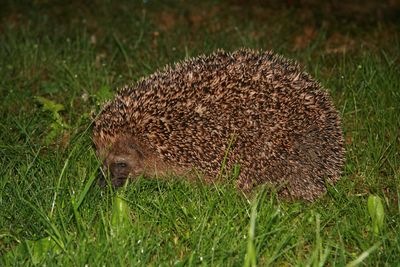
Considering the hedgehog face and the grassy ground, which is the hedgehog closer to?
A: the hedgehog face

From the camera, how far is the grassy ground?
4.52 m

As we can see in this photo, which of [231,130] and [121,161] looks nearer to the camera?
[231,130]

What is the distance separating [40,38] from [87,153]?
345 cm

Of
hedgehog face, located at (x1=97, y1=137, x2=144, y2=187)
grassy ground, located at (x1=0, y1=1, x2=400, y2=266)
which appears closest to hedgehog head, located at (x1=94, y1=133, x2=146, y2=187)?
hedgehog face, located at (x1=97, y1=137, x2=144, y2=187)

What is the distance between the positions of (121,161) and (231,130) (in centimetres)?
99

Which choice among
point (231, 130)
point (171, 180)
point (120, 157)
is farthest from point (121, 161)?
point (231, 130)

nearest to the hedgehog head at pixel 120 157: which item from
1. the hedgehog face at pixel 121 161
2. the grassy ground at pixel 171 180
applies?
the hedgehog face at pixel 121 161

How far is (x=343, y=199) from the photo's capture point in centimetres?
527

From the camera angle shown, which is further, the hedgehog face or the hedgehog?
the hedgehog face

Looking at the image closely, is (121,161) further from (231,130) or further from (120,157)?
(231,130)

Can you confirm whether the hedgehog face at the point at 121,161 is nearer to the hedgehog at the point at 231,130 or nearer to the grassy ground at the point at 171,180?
the hedgehog at the point at 231,130

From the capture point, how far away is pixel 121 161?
5590 millimetres

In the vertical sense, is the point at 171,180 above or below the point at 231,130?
below

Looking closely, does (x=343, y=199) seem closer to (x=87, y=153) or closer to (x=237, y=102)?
(x=237, y=102)
